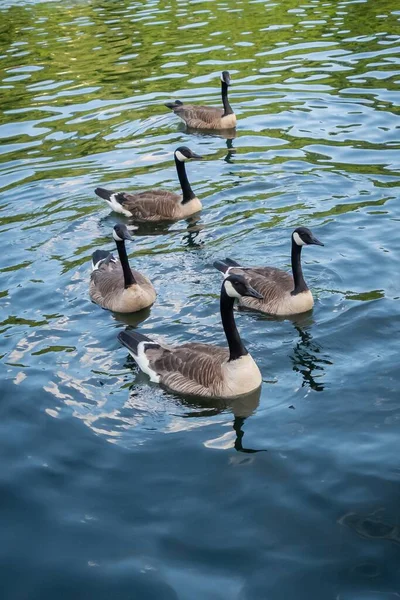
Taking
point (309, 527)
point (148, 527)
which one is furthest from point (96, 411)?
point (309, 527)

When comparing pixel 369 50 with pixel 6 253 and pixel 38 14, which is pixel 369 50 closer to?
pixel 6 253

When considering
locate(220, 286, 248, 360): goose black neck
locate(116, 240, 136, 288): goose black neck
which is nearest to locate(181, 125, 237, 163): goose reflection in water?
locate(116, 240, 136, 288): goose black neck

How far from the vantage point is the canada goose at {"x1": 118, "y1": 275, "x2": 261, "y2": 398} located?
10.3m

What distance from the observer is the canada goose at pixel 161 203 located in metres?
16.2

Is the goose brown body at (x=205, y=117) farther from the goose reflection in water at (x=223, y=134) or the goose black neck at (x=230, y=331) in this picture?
the goose black neck at (x=230, y=331)

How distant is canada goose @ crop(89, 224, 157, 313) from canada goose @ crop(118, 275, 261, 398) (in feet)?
5.64

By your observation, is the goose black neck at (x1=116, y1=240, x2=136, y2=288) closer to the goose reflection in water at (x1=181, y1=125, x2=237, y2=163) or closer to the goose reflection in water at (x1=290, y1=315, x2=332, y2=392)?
the goose reflection in water at (x1=290, y1=315, x2=332, y2=392)

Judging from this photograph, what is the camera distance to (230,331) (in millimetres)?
10453

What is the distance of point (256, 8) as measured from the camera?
32.0 m

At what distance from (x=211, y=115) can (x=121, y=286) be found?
9.01 m

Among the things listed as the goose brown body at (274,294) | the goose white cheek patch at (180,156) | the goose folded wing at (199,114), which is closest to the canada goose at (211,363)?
the goose brown body at (274,294)

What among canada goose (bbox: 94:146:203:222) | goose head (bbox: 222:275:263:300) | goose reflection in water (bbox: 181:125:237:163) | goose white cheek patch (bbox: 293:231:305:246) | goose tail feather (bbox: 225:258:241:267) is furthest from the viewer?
goose reflection in water (bbox: 181:125:237:163)

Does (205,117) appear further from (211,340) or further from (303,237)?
(211,340)

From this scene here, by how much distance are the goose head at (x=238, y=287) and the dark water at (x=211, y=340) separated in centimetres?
109
